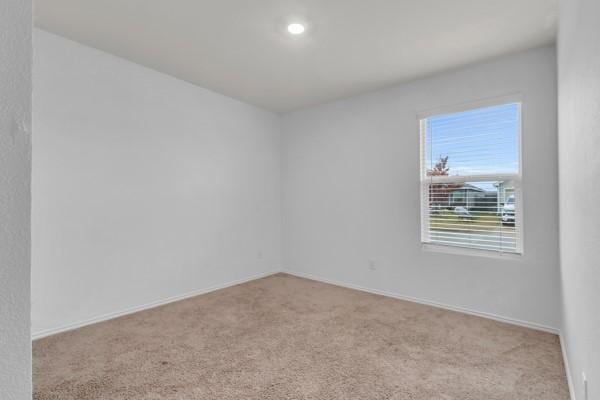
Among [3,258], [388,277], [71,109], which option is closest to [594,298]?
[3,258]

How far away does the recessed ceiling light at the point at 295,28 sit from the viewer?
2.46 m

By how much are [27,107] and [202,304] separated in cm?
322

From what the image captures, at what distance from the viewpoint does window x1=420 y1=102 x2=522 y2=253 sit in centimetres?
296

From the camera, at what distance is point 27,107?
56cm

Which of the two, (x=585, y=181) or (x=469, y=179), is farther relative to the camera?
(x=469, y=179)

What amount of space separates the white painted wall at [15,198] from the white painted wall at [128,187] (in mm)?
2624

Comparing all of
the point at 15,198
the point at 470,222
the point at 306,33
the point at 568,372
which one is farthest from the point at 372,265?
the point at 15,198

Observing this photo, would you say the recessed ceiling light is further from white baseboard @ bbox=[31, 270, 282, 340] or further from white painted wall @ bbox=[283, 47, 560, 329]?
white baseboard @ bbox=[31, 270, 282, 340]

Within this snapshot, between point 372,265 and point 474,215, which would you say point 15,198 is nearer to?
point 474,215

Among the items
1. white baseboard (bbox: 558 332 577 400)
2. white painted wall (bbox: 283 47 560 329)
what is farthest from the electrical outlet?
white baseboard (bbox: 558 332 577 400)

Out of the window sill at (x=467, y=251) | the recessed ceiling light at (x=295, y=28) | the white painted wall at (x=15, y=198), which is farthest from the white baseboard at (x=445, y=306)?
the white painted wall at (x=15, y=198)

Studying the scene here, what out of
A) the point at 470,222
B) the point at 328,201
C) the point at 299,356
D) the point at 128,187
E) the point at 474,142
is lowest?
the point at 299,356

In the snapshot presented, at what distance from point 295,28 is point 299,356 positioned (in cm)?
256

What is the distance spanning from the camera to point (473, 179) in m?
3.17
